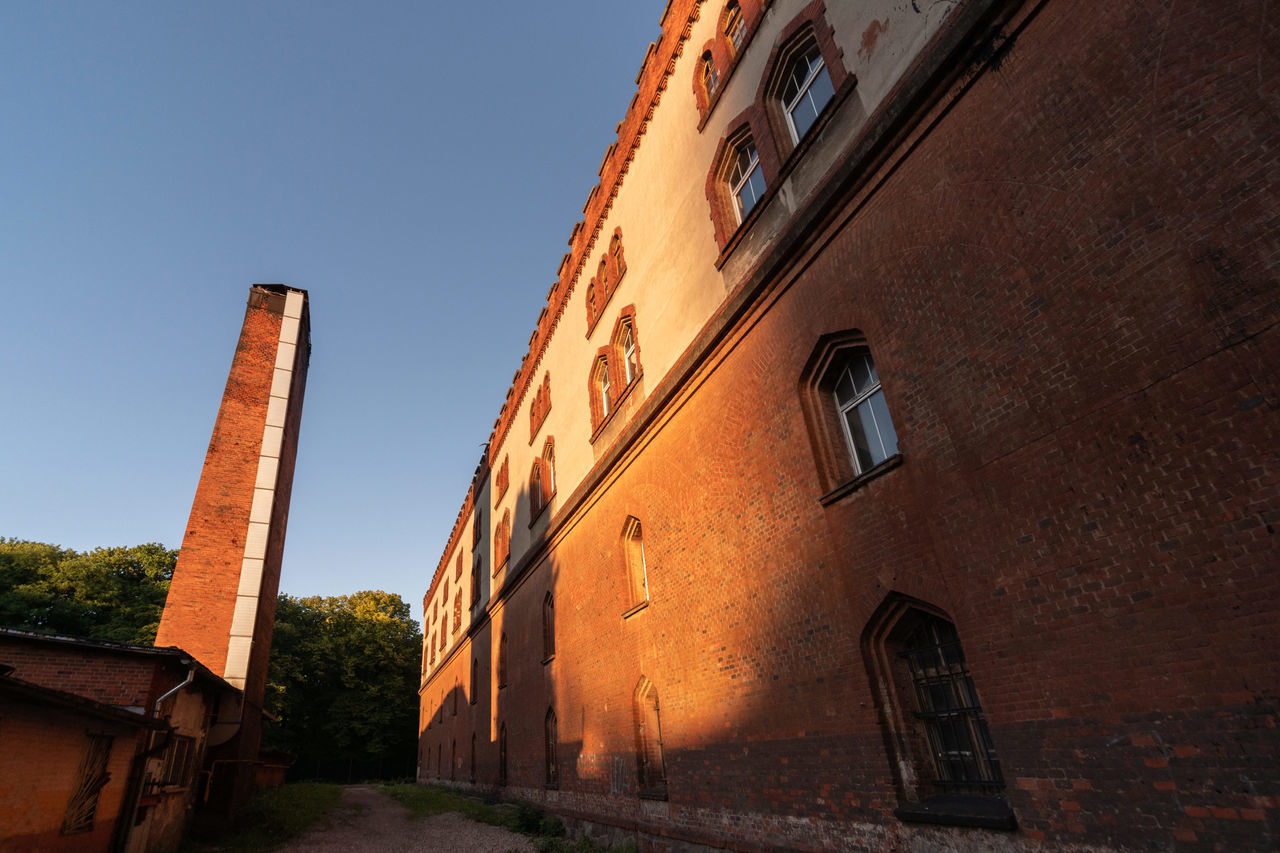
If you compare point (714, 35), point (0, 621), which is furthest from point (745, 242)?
point (0, 621)

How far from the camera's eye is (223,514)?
15.7m

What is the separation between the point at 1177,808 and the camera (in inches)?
156

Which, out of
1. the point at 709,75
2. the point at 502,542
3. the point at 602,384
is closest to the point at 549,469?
the point at 602,384

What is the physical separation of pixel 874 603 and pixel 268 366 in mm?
17632

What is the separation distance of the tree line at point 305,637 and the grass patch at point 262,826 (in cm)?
1565

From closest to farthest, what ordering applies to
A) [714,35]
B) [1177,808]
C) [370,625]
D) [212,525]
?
[1177,808] → [714,35] → [212,525] → [370,625]

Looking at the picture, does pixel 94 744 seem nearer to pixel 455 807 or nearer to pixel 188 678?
pixel 188 678

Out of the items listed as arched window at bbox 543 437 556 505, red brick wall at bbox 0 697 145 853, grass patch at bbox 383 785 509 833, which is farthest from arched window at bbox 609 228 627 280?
grass patch at bbox 383 785 509 833

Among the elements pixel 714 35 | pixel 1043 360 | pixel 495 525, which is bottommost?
pixel 1043 360

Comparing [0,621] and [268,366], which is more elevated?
[268,366]

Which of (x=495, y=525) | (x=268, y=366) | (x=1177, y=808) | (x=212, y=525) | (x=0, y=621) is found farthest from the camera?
(x=0, y=621)

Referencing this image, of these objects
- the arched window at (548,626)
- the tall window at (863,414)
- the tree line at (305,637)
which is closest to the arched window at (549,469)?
the arched window at (548,626)

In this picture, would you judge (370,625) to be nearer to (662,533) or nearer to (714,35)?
(662,533)

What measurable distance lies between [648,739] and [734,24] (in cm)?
1196
